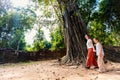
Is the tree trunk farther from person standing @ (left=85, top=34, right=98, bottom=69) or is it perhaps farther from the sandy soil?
person standing @ (left=85, top=34, right=98, bottom=69)

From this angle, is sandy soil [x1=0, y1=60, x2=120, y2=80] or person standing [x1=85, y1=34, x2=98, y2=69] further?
person standing [x1=85, y1=34, x2=98, y2=69]

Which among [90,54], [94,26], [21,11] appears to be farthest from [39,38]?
[90,54]

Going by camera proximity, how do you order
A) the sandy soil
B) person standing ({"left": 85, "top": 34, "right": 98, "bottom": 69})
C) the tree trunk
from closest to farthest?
the sandy soil, person standing ({"left": 85, "top": 34, "right": 98, "bottom": 69}), the tree trunk

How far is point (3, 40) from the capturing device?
3231cm

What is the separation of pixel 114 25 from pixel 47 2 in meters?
11.5

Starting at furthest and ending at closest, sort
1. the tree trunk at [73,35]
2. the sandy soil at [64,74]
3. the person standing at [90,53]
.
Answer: the tree trunk at [73,35] < the person standing at [90,53] < the sandy soil at [64,74]

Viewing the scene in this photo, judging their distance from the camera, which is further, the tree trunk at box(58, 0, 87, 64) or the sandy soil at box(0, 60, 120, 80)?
the tree trunk at box(58, 0, 87, 64)

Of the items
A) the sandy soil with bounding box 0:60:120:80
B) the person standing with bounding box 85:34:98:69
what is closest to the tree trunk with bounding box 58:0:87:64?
the sandy soil with bounding box 0:60:120:80

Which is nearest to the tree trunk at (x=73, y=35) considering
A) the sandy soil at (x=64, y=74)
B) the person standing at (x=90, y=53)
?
the sandy soil at (x=64, y=74)

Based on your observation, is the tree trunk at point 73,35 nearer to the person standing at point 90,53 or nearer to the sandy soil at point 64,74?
the sandy soil at point 64,74

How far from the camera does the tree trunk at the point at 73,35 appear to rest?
40.8 ft

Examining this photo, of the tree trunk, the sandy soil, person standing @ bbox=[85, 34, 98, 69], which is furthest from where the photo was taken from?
the tree trunk

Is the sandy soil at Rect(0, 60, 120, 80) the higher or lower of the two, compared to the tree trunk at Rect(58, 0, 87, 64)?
lower

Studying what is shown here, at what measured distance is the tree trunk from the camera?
12439mm
